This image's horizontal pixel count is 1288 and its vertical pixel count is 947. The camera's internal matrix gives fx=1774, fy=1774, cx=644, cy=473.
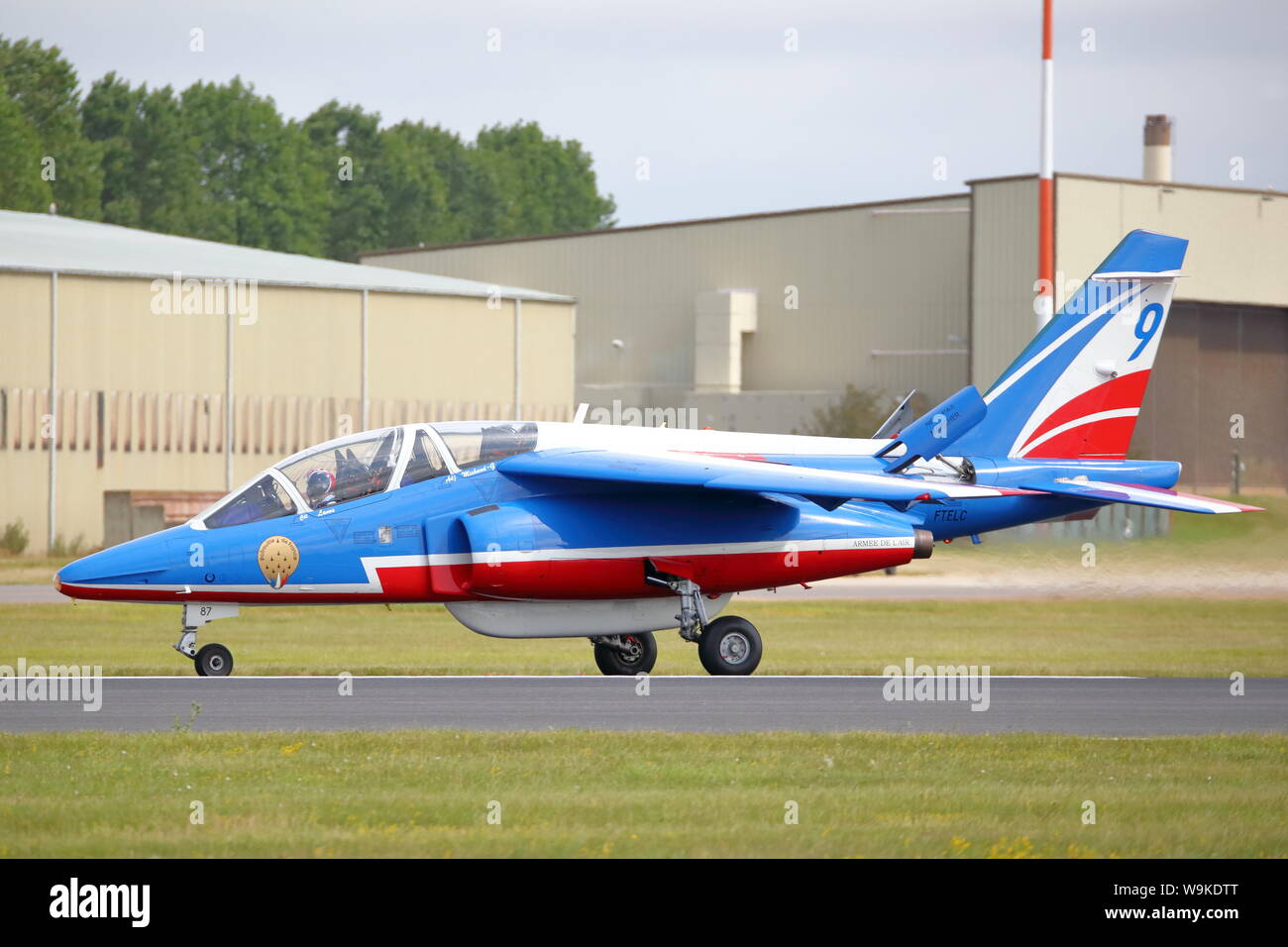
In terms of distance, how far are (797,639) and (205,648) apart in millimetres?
11742

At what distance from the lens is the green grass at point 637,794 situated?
10.0 meters

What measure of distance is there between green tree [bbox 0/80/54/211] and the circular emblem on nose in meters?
77.5

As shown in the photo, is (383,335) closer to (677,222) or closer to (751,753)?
(677,222)

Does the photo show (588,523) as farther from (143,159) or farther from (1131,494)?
(143,159)

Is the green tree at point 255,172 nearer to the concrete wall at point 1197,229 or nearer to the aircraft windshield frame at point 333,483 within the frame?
the concrete wall at point 1197,229

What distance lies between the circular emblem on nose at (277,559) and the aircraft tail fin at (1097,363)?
8734mm

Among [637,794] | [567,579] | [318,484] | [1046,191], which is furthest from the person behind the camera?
[1046,191]

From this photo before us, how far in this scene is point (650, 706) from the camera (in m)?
16.3

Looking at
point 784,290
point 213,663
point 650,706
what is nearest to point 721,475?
point 650,706

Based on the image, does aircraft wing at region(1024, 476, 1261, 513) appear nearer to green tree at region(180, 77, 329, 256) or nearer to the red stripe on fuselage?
the red stripe on fuselage

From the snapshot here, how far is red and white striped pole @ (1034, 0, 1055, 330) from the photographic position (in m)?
40.3

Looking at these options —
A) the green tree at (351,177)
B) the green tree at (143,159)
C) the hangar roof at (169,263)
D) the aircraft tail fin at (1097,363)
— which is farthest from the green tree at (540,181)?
the aircraft tail fin at (1097,363)

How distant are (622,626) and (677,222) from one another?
1660 inches
